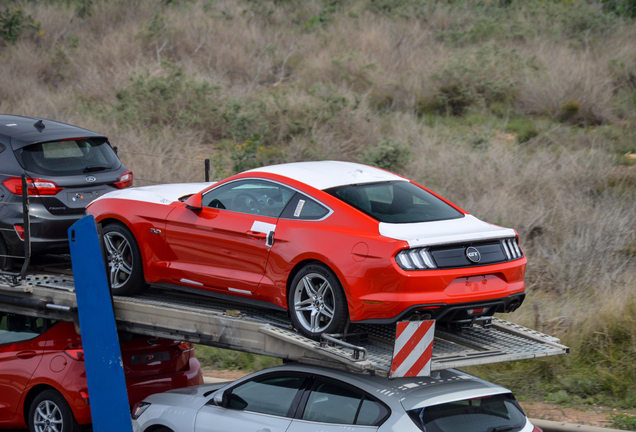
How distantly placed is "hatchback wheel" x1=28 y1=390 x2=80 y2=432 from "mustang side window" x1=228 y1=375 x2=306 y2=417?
1.99 metres

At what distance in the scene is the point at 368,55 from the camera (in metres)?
22.5

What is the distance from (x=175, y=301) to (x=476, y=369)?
11.7 ft

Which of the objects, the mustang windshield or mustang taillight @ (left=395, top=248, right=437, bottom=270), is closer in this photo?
mustang taillight @ (left=395, top=248, right=437, bottom=270)

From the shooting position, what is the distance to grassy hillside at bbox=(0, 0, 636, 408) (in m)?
9.91

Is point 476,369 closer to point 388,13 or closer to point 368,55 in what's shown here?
Result: point 368,55

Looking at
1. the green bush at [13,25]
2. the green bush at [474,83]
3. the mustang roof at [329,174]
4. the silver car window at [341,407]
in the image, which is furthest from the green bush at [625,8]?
the silver car window at [341,407]

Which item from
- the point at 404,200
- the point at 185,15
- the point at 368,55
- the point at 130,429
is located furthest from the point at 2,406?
the point at 185,15

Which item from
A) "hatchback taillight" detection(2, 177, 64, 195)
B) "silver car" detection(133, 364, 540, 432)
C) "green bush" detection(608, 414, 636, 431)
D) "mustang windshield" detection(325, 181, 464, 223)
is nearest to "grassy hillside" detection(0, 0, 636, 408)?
"green bush" detection(608, 414, 636, 431)

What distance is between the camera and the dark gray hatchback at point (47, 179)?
7.43 meters

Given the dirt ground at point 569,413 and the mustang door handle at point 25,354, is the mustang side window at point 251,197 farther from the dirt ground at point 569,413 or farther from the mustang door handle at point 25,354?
the dirt ground at point 569,413

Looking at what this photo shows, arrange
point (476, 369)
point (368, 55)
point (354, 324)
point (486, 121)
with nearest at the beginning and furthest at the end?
point (354, 324)
point (476, 369)
point (486, 121)
point (368, 55)

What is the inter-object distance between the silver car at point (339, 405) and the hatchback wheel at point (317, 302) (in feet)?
1.24

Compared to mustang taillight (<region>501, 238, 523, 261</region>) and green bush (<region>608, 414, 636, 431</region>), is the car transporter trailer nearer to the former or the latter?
mustang taillight (<region>501, 238, 523, 261</region>)

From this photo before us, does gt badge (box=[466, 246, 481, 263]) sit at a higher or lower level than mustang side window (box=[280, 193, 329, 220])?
lower
